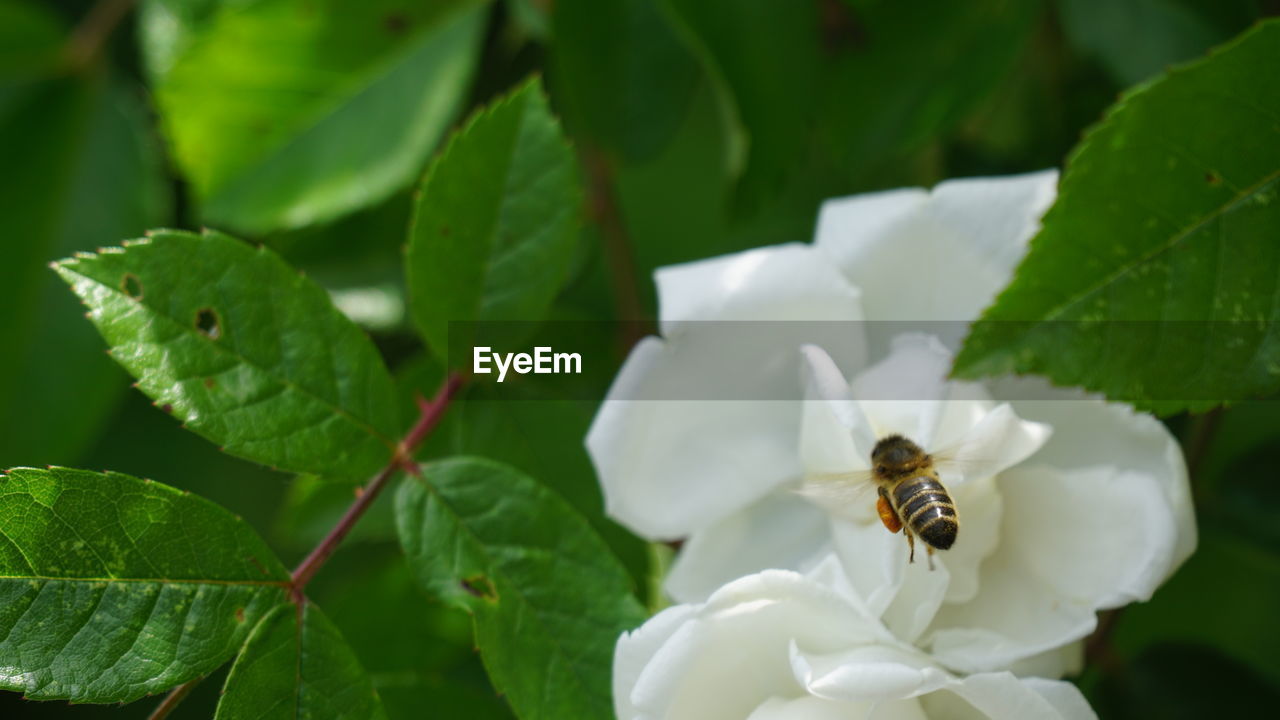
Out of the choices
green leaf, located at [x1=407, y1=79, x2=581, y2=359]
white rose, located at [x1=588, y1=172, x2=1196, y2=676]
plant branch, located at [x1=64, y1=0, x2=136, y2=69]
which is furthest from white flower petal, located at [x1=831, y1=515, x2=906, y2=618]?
plant branch, located at [x1=64, y1=0, x2=136, y2=69]

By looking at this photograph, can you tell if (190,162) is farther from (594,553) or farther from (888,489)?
(888,489)

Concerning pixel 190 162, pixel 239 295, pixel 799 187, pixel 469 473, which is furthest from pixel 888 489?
pixel 190 162

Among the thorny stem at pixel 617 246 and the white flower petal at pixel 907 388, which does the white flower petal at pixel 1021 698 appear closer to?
the white flower petal at pixel 907 388

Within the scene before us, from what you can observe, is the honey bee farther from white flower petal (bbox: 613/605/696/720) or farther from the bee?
white flower petal (bbox: 613/605/696/720)

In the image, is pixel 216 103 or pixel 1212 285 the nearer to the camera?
pixel 1212 285

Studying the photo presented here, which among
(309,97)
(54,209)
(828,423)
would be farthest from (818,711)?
(54,209)

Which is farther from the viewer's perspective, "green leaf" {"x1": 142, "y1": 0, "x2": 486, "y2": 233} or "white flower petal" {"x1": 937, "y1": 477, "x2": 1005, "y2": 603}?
"green leaf" {"x1": 142, "y1": 0, "x2": 486, "y2": 233}
